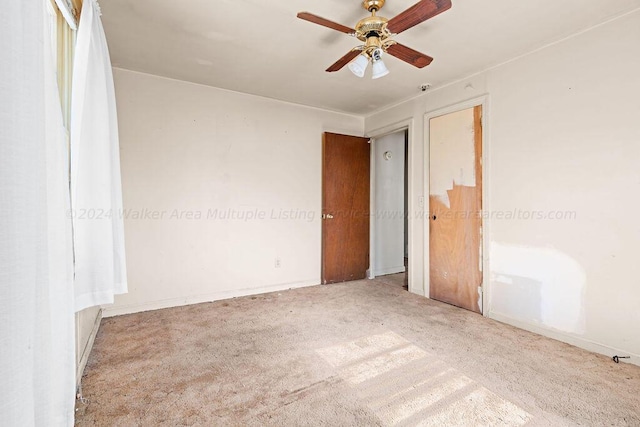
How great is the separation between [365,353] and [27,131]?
7.31ft

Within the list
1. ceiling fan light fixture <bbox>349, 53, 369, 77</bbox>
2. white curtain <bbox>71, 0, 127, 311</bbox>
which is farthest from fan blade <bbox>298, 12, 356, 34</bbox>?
white curtain <bbox>71, 0, 127, 311</bbox>

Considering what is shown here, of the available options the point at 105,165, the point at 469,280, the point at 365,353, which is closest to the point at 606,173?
the point at 469,280

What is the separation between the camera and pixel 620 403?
165 cm

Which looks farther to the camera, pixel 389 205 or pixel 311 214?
pixel 389 205

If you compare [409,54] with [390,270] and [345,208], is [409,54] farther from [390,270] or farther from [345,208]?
[390,270]

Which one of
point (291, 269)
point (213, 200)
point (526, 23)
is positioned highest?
point (526, 23)

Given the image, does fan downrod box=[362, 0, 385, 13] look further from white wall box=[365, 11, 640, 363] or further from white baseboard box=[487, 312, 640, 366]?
white baseboard box=[487, 312, 640, 366]

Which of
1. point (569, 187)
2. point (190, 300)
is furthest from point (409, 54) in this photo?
point (190, 300)

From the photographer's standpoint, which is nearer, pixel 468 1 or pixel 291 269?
pixel 468 1

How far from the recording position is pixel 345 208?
4.30 m

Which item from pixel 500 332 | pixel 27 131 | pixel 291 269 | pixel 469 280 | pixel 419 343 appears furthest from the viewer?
pixel 291 269

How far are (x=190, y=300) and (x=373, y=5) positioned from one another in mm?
3274

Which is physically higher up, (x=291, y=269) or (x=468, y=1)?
(x=468, y=1)

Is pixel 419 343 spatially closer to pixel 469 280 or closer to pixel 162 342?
pixel 469 280
